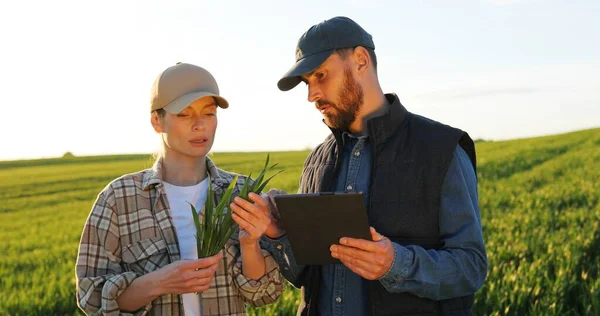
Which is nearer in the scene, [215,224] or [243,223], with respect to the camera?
[243,223]

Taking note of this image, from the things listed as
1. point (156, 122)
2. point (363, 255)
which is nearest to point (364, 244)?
point (363, 255)

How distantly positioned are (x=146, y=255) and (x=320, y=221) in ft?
3.17

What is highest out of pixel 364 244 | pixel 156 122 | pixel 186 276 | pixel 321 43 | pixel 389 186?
pixel 321 43

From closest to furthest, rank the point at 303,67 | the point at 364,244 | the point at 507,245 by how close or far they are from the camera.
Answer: the point at 364,244
the point at 303,67
the point at 507,245

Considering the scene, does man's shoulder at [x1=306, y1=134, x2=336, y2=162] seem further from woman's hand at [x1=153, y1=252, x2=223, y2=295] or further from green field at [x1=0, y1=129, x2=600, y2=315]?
green field at [x1=0, y1=129, x2=600, y2=315]

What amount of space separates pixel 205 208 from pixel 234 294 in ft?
1.60

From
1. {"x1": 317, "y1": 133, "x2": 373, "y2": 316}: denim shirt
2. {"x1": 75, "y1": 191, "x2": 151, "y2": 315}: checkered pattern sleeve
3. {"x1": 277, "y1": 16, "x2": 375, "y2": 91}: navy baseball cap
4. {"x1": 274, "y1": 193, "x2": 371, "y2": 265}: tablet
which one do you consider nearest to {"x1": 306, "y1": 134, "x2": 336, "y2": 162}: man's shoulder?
{"x1": 317, "y1": 133, "x2": 373, "y2": 316}: denim shirt

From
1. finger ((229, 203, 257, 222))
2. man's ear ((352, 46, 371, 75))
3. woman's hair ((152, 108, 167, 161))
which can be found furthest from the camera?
woman's hair ((152, 108, 167, 161))

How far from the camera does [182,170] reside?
12.2ft

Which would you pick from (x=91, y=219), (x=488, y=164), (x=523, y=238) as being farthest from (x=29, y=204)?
(x=91, y=219)

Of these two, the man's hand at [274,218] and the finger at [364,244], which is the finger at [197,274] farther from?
the finger at [364,244]

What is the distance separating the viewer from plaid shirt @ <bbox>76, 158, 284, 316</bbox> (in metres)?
3.55

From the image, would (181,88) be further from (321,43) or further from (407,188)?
(407,188)

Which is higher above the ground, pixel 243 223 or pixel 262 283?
pixel 243 223
